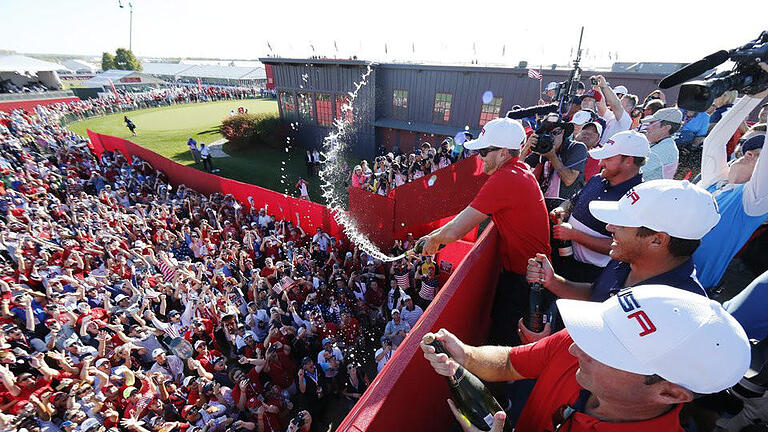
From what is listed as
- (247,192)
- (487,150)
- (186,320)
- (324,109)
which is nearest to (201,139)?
(324,109)

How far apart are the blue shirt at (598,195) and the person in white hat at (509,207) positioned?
0.45 meters

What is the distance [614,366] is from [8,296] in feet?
33.3

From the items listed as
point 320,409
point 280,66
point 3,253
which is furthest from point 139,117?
point 320,409

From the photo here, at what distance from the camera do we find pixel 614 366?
119 cm

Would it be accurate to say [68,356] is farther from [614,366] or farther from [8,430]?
[614,366]

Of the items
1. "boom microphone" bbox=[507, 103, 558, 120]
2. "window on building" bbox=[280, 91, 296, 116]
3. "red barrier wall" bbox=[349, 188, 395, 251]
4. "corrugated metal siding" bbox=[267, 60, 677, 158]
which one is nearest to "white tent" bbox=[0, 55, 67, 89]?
"window on building" bbox=[280, 91, 296, 116]

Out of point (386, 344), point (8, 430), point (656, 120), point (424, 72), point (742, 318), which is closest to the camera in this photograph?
point (742, 318)

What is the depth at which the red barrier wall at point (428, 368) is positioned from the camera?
64.9 inches

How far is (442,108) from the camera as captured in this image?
57.2ft

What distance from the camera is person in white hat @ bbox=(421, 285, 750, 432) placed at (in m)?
1.04

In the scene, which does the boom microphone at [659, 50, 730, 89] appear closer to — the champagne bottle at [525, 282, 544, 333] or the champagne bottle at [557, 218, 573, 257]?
the champagne bottle at [557, 218, 573, 257]

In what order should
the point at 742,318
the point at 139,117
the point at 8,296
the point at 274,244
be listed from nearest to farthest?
the point at 742,318, the point at 8,296, the point at 274,244, the point at 139,117

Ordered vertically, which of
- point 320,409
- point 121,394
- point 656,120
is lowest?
point 320,409

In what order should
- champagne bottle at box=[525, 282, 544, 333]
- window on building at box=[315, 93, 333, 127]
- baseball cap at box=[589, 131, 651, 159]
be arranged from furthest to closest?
window on building at box=[315, 93, 333, 127] < baseball cap at box=[589, 131, 651, 159] < champagne bottle at box=[525, 282, 544, 333]
